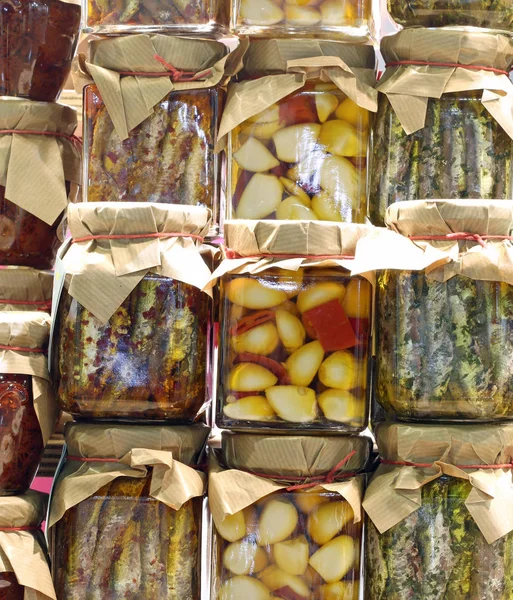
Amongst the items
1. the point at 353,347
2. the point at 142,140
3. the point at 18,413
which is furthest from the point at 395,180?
the point at 18,413

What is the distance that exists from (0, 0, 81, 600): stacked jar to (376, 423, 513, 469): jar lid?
50 cm

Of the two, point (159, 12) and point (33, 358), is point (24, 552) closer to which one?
point (33, 358)

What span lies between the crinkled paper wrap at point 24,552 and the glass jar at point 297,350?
0.32 metres

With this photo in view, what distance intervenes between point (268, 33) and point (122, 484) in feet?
2.16

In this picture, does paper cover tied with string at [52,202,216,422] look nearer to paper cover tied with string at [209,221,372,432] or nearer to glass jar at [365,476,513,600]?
paper cover tied with string at [209,221,372,432]

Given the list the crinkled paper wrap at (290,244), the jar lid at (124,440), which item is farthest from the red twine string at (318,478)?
the crinkled paper wrap at (290,244)

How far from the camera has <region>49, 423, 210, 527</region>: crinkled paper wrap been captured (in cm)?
130

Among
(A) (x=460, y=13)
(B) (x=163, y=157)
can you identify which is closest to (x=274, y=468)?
(B) (x=163, y=157)

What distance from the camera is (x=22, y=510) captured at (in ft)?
4.47

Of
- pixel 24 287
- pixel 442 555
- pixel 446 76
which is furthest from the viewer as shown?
pixel 24 287

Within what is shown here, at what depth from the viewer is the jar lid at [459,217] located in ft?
4.19

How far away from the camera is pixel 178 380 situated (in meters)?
1.32

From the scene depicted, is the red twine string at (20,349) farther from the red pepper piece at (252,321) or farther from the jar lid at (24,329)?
the red pepper piece at (252,321)

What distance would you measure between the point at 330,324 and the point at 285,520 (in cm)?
26
